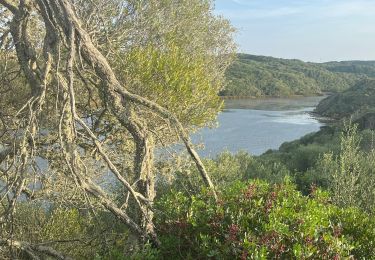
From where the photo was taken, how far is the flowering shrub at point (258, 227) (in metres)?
4.33

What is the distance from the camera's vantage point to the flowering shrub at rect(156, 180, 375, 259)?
4.33m

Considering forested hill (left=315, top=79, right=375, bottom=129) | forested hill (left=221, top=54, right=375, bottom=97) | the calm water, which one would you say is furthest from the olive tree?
forested hill (left=221, top=54, right=375, bottom=97)

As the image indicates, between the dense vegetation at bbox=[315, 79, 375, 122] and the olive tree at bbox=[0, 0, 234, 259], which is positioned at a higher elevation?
the olive tree at bbox=[0, 0, 234, 259]

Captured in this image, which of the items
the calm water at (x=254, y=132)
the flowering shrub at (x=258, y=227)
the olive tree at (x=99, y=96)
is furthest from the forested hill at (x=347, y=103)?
the flowering shrub at (x=258, y=227)

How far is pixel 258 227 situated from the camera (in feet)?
15.2

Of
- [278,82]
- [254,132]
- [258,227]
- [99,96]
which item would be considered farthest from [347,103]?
[258,227]

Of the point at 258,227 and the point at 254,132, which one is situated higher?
the point at 258,227

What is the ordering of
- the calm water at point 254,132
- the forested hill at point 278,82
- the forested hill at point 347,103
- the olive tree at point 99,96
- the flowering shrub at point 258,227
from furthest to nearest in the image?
the forested hill at point 278,82, the forested hill at point 347,103, the calm water at point 254,132, the olive tree at point 99,96, the flowering shrub at point 258,227

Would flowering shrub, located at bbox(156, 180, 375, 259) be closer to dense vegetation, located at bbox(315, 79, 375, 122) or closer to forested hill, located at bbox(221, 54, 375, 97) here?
dense vegetation, located at bbox(315, 79, 375, 122)

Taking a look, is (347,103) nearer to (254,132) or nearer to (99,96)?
(254,132)

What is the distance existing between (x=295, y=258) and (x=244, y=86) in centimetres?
13652

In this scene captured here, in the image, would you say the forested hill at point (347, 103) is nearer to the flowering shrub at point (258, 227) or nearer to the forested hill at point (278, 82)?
the forested hill at point (278, 82)

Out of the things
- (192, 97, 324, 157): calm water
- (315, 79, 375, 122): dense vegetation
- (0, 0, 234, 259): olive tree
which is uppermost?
(0, 0, 234, 259): olive tree

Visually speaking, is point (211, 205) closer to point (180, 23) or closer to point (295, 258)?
point (295, 258)
